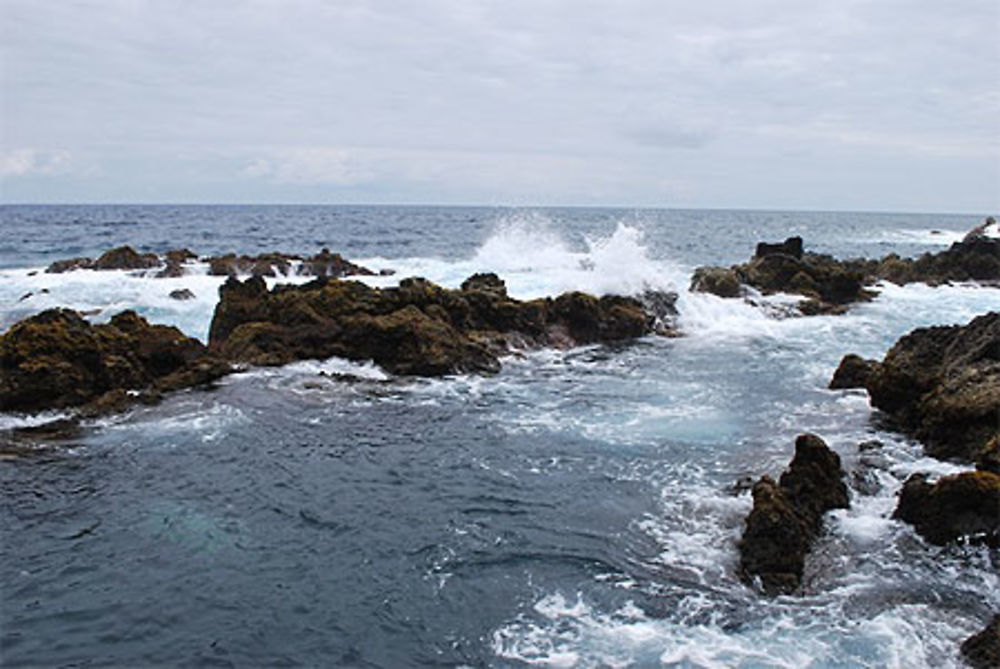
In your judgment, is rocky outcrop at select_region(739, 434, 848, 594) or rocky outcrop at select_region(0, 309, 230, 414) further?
rocky outcrop at select_region(0, 309, 230, 414)

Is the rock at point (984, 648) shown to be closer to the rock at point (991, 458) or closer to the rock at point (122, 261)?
the rock at point (991, 458)

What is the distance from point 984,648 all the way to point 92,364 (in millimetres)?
16167

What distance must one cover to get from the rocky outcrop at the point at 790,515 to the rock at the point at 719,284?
66.8ft

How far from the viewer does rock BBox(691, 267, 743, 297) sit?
30.8 metres

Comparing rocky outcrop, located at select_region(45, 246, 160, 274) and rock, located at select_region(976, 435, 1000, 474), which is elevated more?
rocky outcrop, located at select_region(45, 246, 160, 274)

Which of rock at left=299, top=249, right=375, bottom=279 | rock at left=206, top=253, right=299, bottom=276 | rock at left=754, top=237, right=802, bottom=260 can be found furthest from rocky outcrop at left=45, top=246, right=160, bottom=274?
rock at left=754, top=237, right=802, bottom=260

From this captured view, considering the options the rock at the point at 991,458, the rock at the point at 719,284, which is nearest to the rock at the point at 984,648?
the rock at the point at 991,458

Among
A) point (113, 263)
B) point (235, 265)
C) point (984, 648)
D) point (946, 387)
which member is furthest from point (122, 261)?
point (984, 648)

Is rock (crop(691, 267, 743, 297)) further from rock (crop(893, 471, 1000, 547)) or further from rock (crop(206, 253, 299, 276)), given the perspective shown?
rock (crop(893, 471, 1000, 547))

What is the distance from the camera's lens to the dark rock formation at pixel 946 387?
12.7 meters

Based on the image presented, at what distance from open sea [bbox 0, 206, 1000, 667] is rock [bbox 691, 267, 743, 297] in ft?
36.1

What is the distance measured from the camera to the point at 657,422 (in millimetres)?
15250

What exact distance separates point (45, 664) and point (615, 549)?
20.8 ft

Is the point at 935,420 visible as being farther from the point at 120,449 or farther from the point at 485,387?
the point at 120,449
